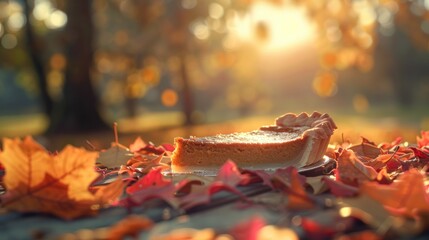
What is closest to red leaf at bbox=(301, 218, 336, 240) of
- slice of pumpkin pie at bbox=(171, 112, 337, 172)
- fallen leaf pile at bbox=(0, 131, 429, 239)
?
fallen leaf pile at bbox=(0, 131, 429, 239)

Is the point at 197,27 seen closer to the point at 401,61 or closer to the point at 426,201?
the point at 426,201

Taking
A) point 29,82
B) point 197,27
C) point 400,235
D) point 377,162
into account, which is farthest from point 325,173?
point 29,82

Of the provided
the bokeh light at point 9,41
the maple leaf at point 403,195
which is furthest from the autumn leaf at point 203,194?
the bokeh light at point 9,41

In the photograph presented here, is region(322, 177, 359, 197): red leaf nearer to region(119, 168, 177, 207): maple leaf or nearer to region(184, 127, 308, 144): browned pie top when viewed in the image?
region(119, 168, 177, 207): maple leaf

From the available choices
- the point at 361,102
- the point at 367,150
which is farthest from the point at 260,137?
the point at 361,102

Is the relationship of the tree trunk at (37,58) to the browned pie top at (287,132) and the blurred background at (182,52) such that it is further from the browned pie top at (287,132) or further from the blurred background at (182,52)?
the browned pie top at (287,132)

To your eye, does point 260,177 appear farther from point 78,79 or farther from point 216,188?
point 78,79
